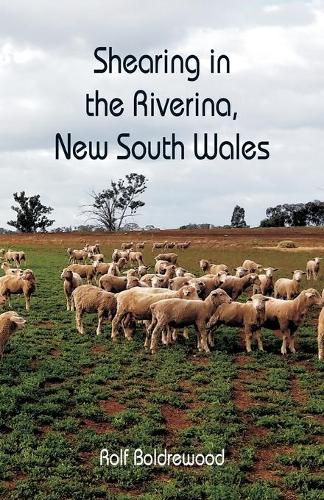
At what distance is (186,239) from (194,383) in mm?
55537

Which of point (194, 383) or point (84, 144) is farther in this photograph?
point (84, 144)

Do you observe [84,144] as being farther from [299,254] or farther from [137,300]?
[299,254]

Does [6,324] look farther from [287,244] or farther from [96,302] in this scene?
[287,244]

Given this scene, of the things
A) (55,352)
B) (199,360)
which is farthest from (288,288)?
(55,352)

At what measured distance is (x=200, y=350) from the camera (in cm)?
1533

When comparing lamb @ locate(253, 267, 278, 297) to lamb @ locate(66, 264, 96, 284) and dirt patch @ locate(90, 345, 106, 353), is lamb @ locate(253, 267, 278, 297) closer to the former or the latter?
lamb @ locate(66, 264, 96, 284)

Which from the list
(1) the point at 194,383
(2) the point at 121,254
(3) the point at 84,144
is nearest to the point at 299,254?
(2) the point at 121,254

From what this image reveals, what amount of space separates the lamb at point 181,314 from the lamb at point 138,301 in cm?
50

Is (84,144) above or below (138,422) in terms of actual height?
above

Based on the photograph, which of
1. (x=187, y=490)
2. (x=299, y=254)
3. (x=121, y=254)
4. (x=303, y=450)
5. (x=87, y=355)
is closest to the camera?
(x=187, y=490)

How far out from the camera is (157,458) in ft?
30.4

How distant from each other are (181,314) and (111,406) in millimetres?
3844

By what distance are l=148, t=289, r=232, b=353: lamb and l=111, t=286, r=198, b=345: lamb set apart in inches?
19.8

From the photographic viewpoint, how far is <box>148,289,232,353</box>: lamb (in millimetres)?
14859
